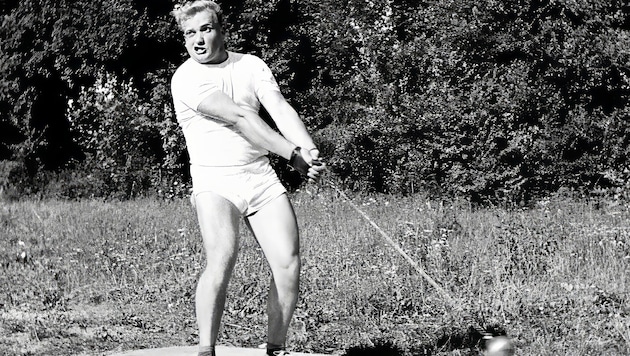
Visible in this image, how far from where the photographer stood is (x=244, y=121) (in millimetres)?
4035

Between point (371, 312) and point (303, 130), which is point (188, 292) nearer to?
point (371, 312)

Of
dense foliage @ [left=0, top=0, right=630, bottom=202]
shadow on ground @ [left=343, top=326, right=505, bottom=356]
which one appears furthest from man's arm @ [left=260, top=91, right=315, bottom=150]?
dense foliage @ [left=0, top=0, right=630, bottom=202]

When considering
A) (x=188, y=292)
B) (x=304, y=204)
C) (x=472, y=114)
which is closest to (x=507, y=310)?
(x=188, y=292)

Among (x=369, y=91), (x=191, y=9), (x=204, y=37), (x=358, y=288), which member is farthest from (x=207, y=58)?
(x=369, y=91)

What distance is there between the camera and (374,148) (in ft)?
58.7

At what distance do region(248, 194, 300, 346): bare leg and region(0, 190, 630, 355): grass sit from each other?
142 cm

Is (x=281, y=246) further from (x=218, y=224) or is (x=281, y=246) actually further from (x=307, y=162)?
(x=307, y=162)

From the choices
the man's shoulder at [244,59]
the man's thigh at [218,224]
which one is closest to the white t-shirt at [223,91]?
the man's shoulder at [244,59]

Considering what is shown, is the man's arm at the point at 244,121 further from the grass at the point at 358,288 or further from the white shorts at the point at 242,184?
the grass at the point at 358,288

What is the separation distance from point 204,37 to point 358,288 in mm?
3248

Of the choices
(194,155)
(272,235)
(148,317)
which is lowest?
(148,317)

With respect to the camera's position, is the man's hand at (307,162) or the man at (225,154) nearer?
the man's hand at (307,162)

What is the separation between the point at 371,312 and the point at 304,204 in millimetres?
6724

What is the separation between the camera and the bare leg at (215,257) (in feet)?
13.5
